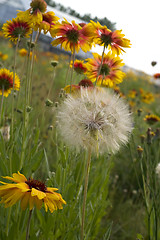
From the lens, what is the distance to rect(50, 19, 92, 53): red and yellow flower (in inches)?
48.1

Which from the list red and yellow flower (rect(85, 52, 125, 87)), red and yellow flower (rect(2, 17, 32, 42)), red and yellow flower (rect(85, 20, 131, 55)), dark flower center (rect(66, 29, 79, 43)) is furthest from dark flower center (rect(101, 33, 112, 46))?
red and yellow flower (rect(2, 17, 32, 42))

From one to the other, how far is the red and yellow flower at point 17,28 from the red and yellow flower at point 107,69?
40cm

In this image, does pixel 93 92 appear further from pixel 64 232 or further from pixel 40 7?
pixel 64 232

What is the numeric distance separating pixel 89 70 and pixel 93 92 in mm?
487

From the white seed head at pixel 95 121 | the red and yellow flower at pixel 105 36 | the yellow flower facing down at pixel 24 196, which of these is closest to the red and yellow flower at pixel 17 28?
the red and yellow flower at pixel 105 36

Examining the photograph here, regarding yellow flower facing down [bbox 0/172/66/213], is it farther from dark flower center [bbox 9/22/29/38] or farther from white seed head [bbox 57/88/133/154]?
dark flower center [bbox 9/22/29/38]

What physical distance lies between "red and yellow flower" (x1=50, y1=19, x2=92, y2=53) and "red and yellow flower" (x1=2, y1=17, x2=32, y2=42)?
0.18m

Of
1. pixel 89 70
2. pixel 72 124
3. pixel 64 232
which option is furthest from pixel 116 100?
pixel 64 232

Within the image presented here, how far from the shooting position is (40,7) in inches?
50.1

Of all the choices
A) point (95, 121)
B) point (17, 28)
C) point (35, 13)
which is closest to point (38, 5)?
point (35, 13)

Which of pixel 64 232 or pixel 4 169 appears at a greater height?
pixel 4 169

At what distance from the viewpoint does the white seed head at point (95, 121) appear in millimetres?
1004

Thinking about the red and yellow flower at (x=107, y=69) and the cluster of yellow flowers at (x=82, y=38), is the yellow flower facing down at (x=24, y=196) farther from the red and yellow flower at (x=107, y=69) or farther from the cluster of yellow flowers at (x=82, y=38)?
the red and yellow flower at (x=107, y=69)

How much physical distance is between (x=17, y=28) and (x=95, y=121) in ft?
2.37
